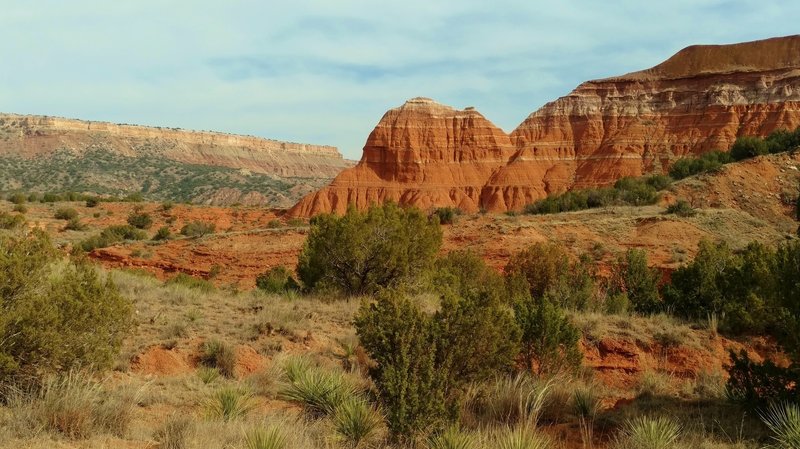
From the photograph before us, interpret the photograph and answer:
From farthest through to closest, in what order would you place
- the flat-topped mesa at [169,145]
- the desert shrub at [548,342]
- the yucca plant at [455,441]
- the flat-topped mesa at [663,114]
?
the flat-topped mesa at [169,145] < the flat-topped mesa at [663,114] < the desert shrub at [548,342] < the yucca plant at [455,441]

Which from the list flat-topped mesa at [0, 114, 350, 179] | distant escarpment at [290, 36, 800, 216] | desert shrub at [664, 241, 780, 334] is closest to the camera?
desert shrub at [664, 241, 780, 334]

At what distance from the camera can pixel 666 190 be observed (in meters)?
45.4

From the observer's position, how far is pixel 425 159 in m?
80.5

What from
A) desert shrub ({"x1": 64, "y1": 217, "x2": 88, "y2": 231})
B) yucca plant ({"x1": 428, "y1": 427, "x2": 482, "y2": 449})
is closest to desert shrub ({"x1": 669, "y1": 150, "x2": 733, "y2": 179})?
desert shrub ({"x1": 64, "y1": 217, "x2": 88, "y2": 231})

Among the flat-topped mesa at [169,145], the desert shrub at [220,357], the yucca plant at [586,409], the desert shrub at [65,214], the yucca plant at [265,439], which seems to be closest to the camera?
the yucca plant at [265,439]

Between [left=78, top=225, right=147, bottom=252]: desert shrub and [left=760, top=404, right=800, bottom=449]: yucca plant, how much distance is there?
Result: 33390mm

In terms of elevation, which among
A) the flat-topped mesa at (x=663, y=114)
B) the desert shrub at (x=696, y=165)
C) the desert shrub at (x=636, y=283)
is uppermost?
the flat-topped mesa at (x=663, y=114)

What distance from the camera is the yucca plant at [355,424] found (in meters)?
6.34

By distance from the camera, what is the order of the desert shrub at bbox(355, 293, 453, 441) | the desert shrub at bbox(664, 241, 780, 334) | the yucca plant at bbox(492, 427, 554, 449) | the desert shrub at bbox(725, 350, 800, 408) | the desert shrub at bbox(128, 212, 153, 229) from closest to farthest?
1. the yucca plant at bbox(492, 427, 554, 449)
2. the desert shrub at bbox(355, 293, 453, 441)
3. the desert shrub at bbox(725, 350, 800, 408)
4. the desert shrub at bbox(664, 241, 780, 334)
5. the desert shrub at bbox(128, 212, 153, 229)

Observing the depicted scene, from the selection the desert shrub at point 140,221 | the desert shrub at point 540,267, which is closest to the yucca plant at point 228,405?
the desert shrub at point 540,267

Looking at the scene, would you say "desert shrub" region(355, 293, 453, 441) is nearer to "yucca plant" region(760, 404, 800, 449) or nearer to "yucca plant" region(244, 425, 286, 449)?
"yucca plant" region(244, 425, 286, 449)

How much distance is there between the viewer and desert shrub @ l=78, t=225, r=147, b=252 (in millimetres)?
Result: 35638

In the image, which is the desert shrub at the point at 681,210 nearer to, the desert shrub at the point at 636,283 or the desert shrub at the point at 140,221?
the desert shrub at the point at 636,283

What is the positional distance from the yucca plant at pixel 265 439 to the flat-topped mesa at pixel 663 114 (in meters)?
69.6
